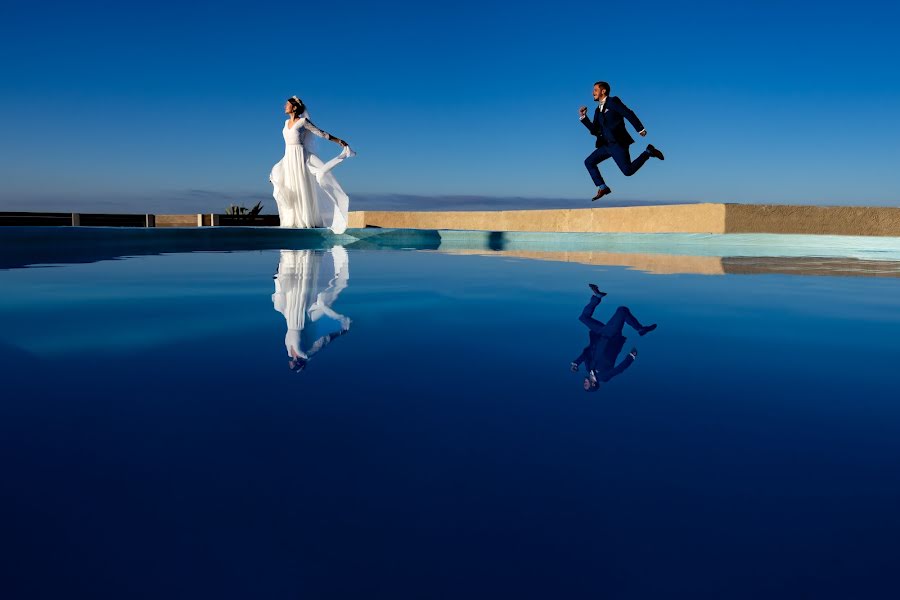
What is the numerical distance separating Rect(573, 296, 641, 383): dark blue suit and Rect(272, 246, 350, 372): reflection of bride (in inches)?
38.8

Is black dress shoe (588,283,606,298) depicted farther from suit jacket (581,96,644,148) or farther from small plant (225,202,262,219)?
small plant (225,202,262,219)

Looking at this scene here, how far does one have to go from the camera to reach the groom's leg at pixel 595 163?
8781 millimetres

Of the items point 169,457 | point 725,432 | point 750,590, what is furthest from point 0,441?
point 725,432

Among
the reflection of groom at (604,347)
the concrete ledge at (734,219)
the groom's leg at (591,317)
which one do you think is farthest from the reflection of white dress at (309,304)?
the concrete ledge at (734,219)

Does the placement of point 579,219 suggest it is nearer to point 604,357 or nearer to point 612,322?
point 612,322

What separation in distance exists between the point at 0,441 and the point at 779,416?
1822 mm

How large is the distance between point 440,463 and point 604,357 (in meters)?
1.24

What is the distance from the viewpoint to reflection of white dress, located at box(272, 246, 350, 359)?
264cm

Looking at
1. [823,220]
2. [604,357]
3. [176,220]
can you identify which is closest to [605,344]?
[604,357]

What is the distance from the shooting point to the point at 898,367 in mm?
2314

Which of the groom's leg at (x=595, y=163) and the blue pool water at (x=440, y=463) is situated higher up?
the groom's leg at (x=595, y=163)

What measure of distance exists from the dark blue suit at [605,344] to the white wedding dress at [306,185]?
7518mm

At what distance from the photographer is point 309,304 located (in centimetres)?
363

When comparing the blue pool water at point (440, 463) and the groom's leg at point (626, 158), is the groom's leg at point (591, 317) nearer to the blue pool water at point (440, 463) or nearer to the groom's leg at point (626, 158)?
the blue pool water at point (440, 463)
